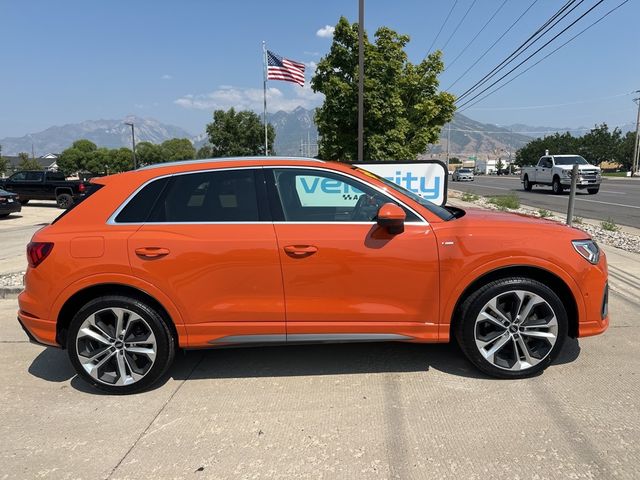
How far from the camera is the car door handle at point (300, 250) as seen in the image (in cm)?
338

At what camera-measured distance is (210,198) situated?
357 centimetres

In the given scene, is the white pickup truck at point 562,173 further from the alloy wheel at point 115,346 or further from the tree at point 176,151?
the tree at point 176,151

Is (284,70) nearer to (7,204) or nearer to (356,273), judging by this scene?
(7,204)

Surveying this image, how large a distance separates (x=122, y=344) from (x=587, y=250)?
357 centimetres

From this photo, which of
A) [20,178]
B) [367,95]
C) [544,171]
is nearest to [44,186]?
[20,178]

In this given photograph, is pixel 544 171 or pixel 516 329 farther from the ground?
pixel 544 171

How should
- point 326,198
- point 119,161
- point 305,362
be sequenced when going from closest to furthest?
1. point 326,198
2. point 305,362
3. point 119,161

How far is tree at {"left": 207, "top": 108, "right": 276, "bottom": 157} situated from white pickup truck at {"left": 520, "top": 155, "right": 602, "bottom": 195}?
32677 mm

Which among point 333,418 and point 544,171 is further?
point 544,171

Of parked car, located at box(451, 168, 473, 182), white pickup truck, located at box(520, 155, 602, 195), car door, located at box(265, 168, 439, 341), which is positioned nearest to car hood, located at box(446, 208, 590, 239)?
car door, located at box(265, 168, 439, 341)

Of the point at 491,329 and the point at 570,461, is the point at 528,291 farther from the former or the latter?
the point at 570,461

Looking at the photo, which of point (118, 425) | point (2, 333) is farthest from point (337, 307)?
point (2, 333)

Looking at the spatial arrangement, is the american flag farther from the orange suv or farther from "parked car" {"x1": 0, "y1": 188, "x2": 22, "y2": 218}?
A: the orange suv

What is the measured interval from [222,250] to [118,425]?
136 cm
